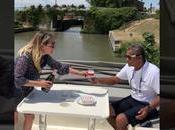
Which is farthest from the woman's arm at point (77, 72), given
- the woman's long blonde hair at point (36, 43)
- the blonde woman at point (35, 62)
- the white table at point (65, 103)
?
the woman's long blonde hair at point (36, 43)

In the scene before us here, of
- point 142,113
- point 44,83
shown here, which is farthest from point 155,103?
point 44,83

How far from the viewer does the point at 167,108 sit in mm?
2320

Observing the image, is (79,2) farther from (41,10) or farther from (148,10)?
(148,10)

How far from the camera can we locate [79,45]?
8.32 ft

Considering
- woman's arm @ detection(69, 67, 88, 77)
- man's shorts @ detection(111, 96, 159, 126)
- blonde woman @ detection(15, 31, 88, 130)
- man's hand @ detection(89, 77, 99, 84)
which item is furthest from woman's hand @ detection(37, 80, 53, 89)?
man's shorts @ detection(111, 96, 159, 126)

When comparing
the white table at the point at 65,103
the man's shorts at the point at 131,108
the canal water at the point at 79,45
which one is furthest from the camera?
the man's shorts at the point at 131,108

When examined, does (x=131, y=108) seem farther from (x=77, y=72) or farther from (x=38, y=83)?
(x=38, y=83)

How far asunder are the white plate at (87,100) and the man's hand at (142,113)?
0.28 metres

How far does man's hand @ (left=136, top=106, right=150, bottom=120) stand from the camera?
8.41ft

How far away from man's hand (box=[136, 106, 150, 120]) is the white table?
0.21m

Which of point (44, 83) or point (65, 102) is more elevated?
point (44, 83)

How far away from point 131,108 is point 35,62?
65cm

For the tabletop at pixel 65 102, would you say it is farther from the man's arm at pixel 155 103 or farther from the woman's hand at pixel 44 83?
the man's arm at pixel 155 103

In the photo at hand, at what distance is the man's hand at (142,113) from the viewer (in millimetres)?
2562
